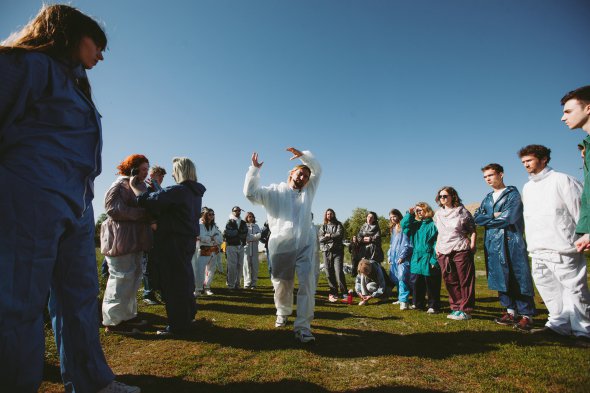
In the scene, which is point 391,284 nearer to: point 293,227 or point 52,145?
point 293,227

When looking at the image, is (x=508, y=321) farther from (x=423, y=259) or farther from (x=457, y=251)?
(x=423, y=259)

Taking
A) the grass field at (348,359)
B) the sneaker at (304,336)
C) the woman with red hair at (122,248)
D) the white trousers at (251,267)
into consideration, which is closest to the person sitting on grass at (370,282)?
the grass field at (348,359)

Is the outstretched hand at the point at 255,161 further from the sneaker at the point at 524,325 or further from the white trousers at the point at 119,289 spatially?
the sneaker at the point at 524,325

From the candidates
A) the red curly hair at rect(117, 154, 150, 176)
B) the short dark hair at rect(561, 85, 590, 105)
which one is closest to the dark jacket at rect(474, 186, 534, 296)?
the short dark hair at rect(561, 85, 590, 105)

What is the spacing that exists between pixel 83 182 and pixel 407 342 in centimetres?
393

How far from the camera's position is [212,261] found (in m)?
8.27

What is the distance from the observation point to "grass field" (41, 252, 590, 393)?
2.56 m

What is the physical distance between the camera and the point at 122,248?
12.5 feet

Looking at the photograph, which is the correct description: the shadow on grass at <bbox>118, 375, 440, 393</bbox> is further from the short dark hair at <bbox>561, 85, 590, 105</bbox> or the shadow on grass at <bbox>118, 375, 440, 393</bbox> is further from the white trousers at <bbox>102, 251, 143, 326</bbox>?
the short dark hair at <bbox>561, 85, 590, 105</bbox>

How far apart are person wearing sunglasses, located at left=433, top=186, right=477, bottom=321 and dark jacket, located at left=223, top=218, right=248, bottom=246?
19.4 ft

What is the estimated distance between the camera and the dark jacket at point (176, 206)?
3752 millimetres

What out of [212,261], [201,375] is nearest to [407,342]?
[201,375]

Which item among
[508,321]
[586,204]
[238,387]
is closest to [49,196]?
[238,387]

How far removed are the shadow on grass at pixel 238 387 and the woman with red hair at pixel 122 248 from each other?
1503mm
